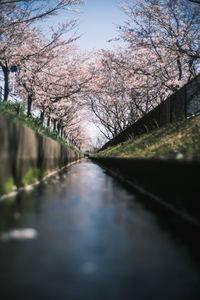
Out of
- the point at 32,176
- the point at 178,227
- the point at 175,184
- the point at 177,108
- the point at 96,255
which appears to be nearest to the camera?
the point at 96,255

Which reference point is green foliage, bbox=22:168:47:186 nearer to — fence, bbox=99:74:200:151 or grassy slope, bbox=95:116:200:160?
grassy slope, bbox=95:116:200:160

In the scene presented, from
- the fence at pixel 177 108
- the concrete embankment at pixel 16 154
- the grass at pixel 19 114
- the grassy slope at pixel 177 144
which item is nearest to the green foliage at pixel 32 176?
the concrete embankment at pixel 16 154

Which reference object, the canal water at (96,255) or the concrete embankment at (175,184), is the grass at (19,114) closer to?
the concrete embankment at (175,184)

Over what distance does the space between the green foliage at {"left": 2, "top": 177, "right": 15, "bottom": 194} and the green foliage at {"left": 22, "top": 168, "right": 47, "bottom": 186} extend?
79 centimetres

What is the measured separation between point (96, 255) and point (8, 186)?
2.73m

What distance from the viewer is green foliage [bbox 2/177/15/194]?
4.11 m

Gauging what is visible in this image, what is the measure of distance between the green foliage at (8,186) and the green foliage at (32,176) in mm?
787

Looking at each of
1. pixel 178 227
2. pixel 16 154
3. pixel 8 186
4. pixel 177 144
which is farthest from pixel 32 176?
pixel 177 144

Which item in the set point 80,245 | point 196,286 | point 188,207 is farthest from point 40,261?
point 188,207

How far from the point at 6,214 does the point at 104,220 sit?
114 centimetres

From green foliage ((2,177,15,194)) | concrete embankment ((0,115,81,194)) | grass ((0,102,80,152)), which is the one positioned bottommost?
green foliage ((2,177,15,194))

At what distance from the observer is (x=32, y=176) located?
20.3 feet

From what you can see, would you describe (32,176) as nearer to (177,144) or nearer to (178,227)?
(178,227)

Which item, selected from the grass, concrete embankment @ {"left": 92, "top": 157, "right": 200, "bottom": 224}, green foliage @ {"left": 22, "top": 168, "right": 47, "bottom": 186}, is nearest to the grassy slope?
concrete embankment @ {"left": 92, "top": 157, "right": 200, "bottom": 224}
